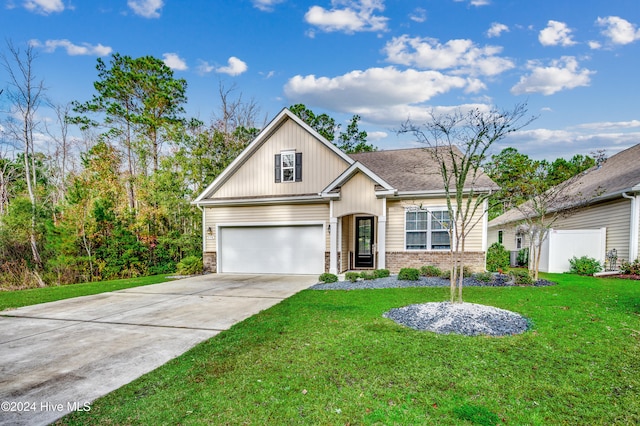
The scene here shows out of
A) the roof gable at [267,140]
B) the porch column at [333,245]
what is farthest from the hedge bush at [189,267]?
the porch column at [333,245]

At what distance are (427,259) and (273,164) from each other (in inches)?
288

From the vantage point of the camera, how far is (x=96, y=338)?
16.6ft

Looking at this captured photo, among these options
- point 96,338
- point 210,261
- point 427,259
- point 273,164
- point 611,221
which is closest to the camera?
point 96,338

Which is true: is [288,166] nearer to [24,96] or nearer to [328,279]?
[328,279]

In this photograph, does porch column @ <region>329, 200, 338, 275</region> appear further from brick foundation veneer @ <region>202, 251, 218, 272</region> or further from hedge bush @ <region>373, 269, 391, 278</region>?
brick foundation veneer @ <region>202, 251, 218, 272</region>

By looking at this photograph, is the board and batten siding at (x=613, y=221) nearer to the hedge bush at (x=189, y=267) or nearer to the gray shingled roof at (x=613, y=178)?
the gray shingled roof at (x=613, y=178)

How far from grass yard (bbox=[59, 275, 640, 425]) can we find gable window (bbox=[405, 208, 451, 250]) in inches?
249

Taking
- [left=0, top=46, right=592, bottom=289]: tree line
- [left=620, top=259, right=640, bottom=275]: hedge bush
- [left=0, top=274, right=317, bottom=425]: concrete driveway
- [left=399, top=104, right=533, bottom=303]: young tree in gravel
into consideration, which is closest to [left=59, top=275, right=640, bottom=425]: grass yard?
[left=0, top=274, right=317, bottom=425]: concrete driveway

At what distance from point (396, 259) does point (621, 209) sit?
8.00m

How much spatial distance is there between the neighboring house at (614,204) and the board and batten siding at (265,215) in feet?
31.6

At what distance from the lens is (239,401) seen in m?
2.97

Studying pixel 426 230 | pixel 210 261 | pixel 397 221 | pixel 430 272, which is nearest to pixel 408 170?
pixel 397 221

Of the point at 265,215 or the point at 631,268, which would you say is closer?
the point at 631,268

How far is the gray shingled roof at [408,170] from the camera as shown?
12023mm
